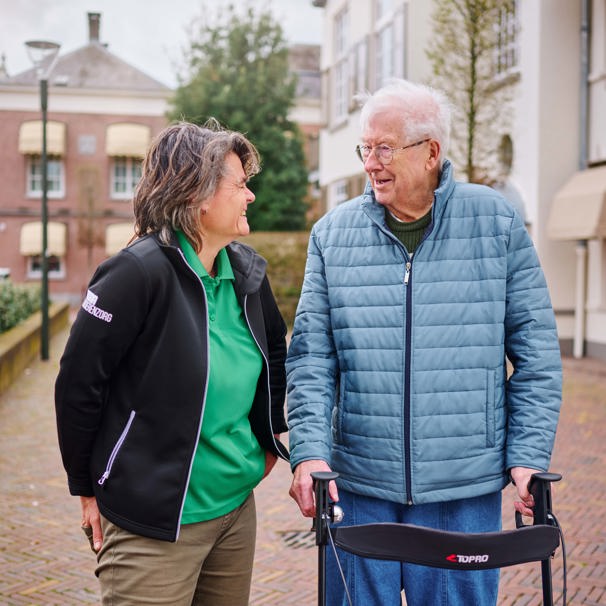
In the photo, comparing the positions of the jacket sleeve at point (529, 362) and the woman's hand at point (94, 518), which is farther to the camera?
the jacket sleeve at point (529, 362)

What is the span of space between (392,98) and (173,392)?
1066 mm

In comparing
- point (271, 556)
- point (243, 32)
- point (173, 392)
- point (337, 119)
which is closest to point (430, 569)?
point (173, 392)

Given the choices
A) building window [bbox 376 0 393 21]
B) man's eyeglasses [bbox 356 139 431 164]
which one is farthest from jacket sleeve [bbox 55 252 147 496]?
building window [bbox 376 0 393 21]

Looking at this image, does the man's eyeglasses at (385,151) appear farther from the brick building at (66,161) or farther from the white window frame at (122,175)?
the white window frame at (122,175)

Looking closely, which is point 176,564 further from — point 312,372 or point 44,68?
point 44,68

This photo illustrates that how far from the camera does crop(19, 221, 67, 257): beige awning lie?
111ft

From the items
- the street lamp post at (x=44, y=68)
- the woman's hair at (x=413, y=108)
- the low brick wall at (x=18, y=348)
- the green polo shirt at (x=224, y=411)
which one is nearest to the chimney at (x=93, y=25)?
the low brick wall at (x=18, y=348)

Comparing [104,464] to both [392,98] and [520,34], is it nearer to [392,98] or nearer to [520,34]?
[392,98]

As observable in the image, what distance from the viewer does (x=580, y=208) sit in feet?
40.9

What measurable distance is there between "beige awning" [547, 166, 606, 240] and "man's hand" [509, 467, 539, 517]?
10.4 m

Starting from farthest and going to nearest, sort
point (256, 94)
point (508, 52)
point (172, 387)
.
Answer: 1. point (256, 94)
2. point (508, 52)
3. point (172, 387)

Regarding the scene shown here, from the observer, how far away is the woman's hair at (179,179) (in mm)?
2271

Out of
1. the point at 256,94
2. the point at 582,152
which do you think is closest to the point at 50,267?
the point at 256,94

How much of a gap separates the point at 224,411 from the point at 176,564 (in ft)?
1.36
